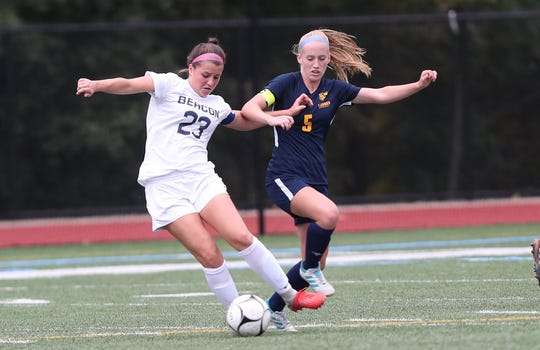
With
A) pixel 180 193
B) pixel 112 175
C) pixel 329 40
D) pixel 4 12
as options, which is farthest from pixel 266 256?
pixel 4 12

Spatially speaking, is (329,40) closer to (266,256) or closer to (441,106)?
(266,256)

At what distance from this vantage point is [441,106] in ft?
58.8

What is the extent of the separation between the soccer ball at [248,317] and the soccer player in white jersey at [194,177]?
0.19 metres

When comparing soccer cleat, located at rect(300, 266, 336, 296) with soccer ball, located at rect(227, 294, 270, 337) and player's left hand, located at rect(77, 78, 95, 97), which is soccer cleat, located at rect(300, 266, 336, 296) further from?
player's left hand, located at rect(77, 78, 95, 97)

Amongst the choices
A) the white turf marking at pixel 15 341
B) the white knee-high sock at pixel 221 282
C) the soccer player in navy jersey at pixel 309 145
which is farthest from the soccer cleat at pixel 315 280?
the white turf marking at pixel 15 341

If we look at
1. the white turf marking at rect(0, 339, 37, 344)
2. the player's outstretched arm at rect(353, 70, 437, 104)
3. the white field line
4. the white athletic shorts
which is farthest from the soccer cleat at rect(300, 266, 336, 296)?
the white field line

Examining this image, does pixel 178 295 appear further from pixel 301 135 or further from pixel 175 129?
pixel 175 129

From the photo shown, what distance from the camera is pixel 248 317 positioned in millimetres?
7148

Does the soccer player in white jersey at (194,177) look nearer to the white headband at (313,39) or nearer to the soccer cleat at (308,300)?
the soccer cleat at (308,300)

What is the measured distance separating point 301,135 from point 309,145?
0.09m

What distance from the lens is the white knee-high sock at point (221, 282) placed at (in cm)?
733

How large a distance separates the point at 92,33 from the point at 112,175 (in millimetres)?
2038

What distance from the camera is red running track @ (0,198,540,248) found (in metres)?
17.2

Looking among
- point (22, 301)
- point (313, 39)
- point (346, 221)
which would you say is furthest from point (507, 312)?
point (346, 221)
